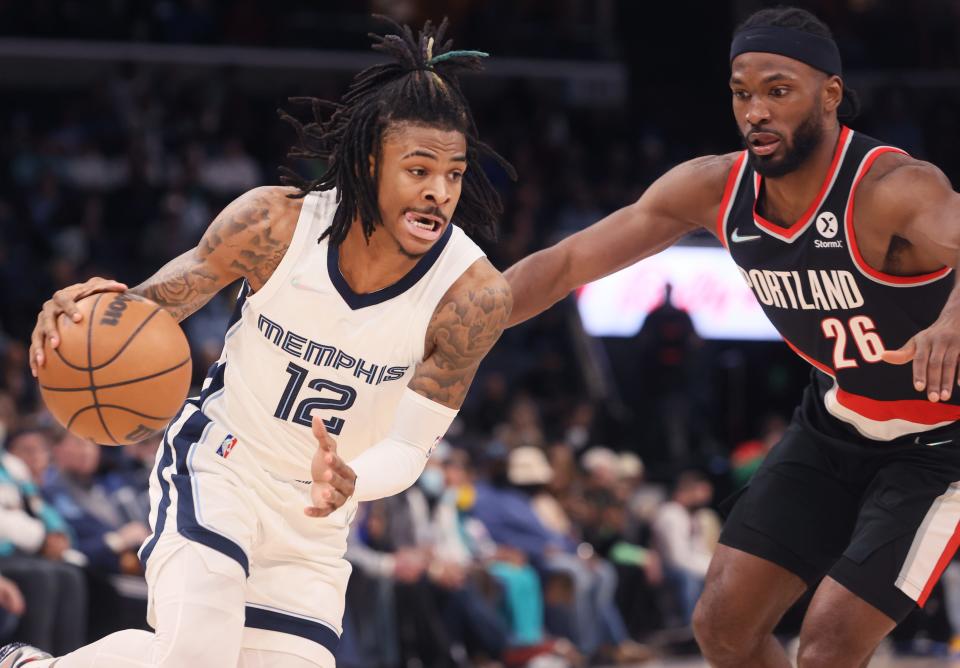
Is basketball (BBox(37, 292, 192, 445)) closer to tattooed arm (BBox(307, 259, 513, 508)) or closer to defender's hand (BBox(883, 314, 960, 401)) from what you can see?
tattooed arm (BBox(307, 259, 513, 508))

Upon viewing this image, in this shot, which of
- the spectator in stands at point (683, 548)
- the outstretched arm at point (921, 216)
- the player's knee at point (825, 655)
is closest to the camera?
the outstretched arm at point (921, 216)

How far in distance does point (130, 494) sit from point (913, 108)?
13432mm

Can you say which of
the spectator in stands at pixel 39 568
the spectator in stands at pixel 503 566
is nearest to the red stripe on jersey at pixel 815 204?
the spectator in stands at pixel 39 568

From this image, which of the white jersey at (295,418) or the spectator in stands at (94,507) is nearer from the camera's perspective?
the white jersey at (295,418)

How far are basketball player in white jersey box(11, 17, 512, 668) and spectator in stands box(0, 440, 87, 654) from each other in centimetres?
377

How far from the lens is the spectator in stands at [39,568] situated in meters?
7.97

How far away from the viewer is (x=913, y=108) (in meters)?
18.9

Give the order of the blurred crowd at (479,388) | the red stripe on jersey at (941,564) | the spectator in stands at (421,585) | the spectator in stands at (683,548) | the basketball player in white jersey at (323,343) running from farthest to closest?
the spectator in stands at (683,548)
the spectator in stands at (421,585)
the blurred crowd at (479,388)
the red stripe on jersey at (941,564)
the basketball player in white jersey at (323,343)

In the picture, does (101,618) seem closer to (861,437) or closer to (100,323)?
(100,323)

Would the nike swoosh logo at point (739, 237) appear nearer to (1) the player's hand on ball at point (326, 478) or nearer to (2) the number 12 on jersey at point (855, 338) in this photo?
(2) the number 12 on jersey at point (855, 338)

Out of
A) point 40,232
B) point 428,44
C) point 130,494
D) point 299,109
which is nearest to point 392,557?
point 130,494

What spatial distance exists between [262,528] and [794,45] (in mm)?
2300

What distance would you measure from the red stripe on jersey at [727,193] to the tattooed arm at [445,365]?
866 millimetres

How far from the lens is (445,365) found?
4461 mm
